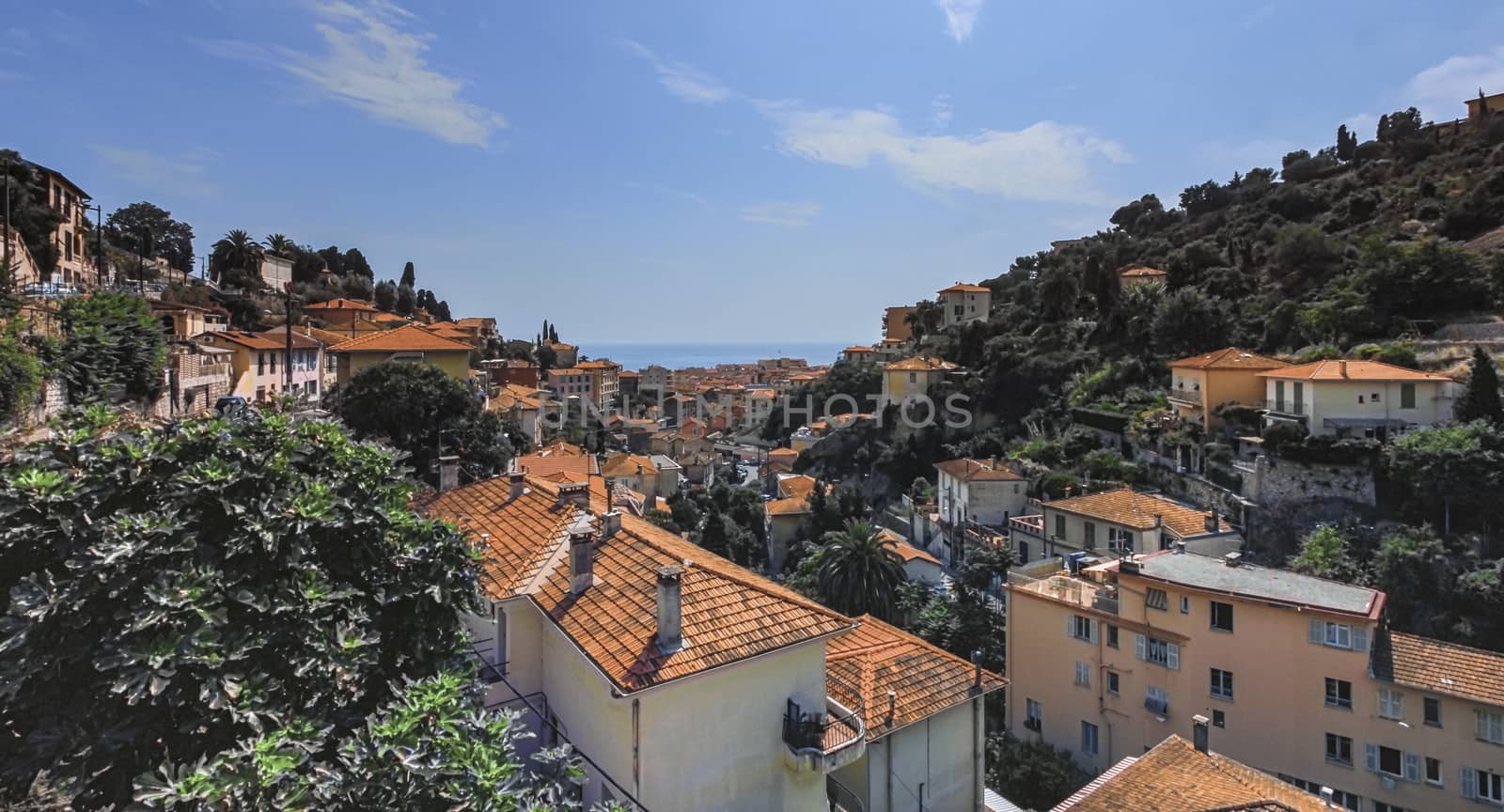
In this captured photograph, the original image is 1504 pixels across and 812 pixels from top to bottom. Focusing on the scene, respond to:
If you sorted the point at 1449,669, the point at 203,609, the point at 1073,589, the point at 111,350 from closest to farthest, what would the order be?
1. the point at 203,609
2. the point at 1449,669
3. the point at 111,350
4. the point at 1073,589

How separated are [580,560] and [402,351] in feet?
112

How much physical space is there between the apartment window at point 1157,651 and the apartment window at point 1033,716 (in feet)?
13.1

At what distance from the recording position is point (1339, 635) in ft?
58.9

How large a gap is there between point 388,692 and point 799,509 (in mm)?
43403

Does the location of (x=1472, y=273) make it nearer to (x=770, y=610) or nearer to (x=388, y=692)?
(x=770, y=610)

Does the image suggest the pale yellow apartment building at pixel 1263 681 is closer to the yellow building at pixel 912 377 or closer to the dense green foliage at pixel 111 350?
the dense green foliage at pixel 111 350

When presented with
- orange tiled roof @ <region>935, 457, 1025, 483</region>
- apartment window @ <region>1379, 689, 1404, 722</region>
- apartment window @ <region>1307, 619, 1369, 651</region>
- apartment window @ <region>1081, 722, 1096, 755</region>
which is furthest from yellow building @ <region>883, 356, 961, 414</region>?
apartment window @ <region>1379, 689, 1404, 722</region>

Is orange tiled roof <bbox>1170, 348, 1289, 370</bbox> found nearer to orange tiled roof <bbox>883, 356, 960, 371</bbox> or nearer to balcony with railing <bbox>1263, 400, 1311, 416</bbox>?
balcony with railing <bbox>1263, 400, 1311, 416</bbox>

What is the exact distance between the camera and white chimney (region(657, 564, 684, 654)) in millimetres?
9102

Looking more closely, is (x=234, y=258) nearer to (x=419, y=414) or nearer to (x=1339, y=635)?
(x=419, y=414)

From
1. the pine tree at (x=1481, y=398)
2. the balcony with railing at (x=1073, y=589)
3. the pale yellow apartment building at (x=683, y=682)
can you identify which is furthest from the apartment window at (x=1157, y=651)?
the pine tree at (x=1481, y=398)

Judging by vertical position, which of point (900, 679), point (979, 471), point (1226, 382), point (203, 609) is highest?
point (1226, 382)

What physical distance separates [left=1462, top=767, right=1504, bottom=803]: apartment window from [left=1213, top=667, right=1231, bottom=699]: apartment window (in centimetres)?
476

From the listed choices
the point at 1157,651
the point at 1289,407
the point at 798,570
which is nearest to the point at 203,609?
the point at 1157,651
